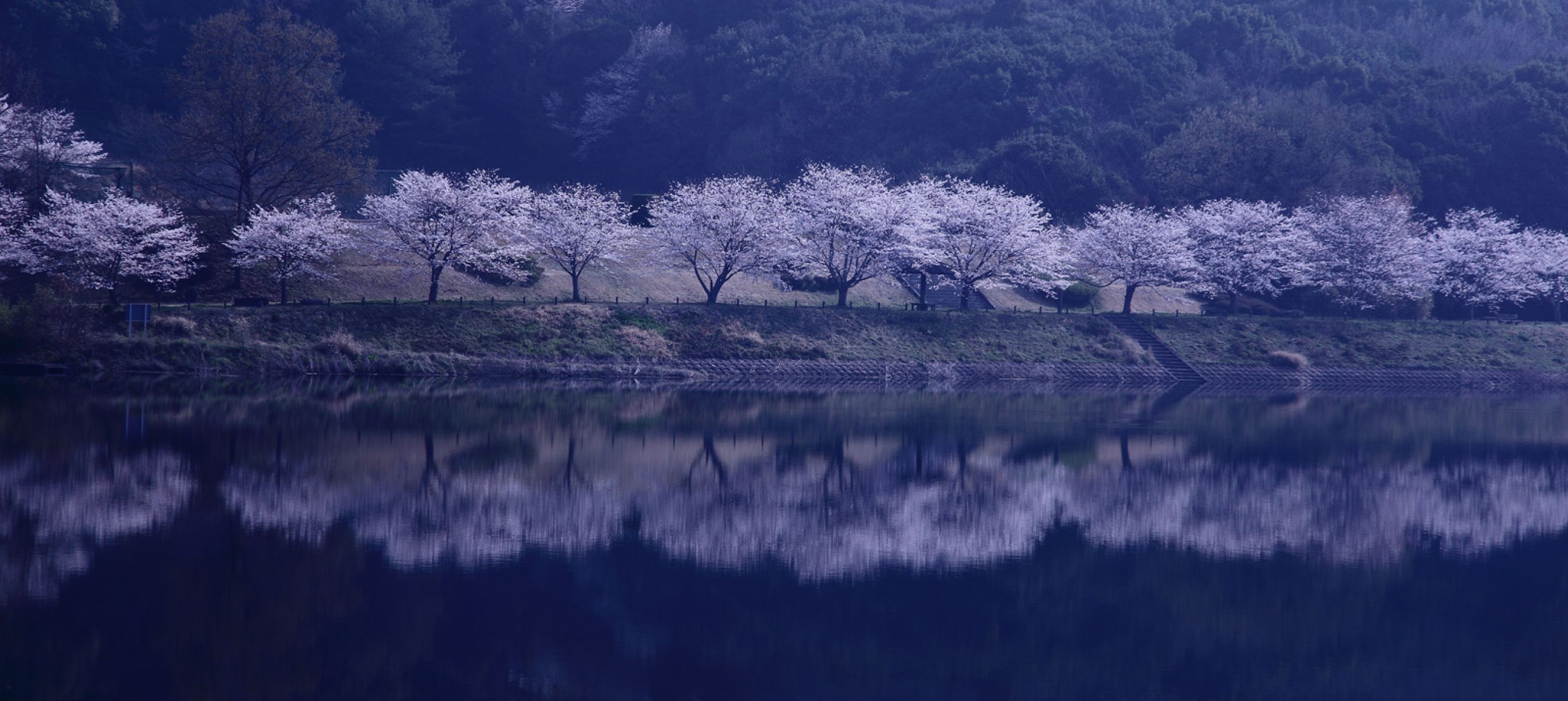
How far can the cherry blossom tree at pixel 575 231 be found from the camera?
150 ft

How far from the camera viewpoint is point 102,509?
563 inches

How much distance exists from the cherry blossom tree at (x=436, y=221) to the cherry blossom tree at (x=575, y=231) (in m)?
1.21

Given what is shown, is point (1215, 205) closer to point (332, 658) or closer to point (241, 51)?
point (241, 51)

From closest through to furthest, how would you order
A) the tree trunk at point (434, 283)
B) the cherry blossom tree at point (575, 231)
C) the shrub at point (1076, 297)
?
the tree trunk at point (434, 283)
the cherry blossom tree at point (575, 231)
the shrub at point (1076, 297)

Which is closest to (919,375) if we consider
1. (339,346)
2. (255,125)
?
(339,346)

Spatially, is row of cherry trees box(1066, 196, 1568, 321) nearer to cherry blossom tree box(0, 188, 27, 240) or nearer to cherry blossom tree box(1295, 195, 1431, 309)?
cherry blossom tree box(1295, 195, 1431, 309)

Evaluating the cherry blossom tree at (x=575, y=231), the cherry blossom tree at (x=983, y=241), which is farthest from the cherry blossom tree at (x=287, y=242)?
the cherry blossom tree at (x=983, y=241)

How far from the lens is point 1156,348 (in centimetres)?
5066

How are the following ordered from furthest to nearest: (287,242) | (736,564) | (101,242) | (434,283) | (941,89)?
(941,89) < (434,283) < (287,242) < (101,242) < (736,564)

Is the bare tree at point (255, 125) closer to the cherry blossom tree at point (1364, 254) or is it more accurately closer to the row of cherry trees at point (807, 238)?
the row of cherry trees at point (807, 238)

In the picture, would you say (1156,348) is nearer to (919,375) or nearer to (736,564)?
(919,375)

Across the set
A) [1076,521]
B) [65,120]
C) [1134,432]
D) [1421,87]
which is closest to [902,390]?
[1134,432]

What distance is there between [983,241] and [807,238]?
764cm

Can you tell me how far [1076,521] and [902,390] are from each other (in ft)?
74.6
